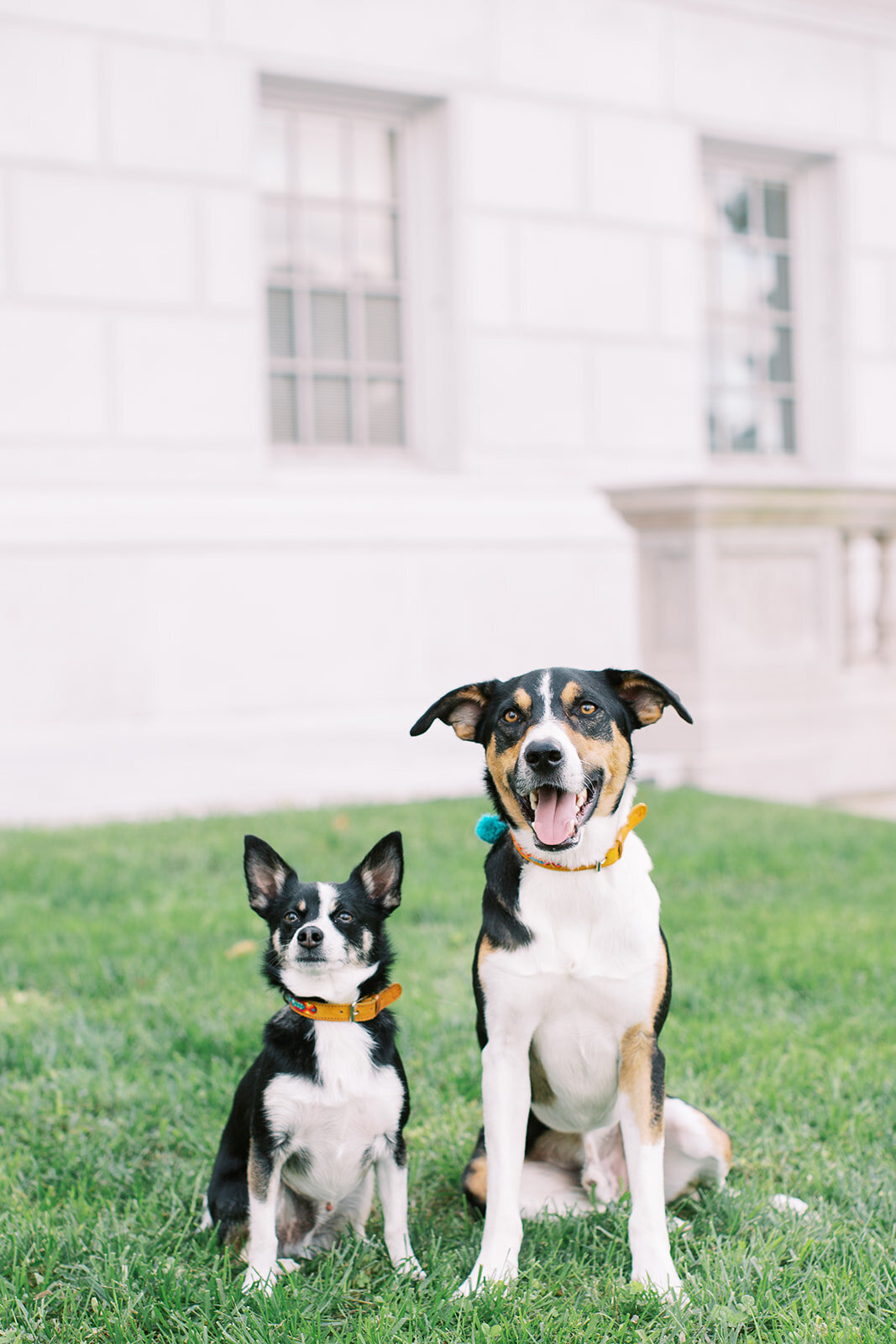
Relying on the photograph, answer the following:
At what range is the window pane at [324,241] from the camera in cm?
974

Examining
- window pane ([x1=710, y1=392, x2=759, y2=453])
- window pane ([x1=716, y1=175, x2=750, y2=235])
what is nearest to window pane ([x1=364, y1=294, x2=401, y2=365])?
window pane ([x1=710, y1=392, x2=759, y2=453])

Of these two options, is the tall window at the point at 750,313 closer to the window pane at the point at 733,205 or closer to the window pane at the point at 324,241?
the window pane at the point at 733,205

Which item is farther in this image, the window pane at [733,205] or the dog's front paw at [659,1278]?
the window pane at [733,205]

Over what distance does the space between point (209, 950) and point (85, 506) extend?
4.55 m

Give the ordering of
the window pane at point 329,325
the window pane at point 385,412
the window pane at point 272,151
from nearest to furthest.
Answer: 1. the window pane at point 272,151
2. the window pane at point 329,325
3. the window pane at point 385,412

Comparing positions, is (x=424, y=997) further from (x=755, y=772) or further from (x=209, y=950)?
(x=755, y=772)

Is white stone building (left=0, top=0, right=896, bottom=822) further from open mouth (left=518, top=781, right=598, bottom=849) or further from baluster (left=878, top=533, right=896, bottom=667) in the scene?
open mouth (left=518, top=781, right=598, bottom=849)

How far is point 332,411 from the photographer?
10.0 m

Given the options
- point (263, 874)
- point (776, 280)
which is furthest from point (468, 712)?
point (776, 280)

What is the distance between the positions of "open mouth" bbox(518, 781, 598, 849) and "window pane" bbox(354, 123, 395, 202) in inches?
335

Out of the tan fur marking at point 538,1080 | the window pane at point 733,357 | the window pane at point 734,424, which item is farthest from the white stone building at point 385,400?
the tan fur marking at point 538,1080

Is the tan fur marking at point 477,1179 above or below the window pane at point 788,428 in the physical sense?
below

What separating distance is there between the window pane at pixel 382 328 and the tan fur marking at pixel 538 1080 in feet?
26.9

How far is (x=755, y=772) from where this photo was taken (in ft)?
29.6
